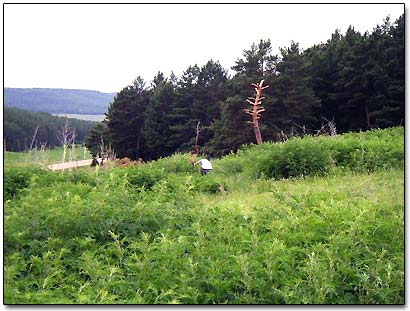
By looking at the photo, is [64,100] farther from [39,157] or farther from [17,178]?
[17,178]

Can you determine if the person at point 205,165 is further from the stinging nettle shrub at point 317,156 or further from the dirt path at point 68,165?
the dirt path at point 68,165

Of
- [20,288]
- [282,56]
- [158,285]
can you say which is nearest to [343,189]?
[282,56]

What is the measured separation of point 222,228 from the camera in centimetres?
319

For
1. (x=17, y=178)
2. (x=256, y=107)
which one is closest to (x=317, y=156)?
(x=256, y=107)

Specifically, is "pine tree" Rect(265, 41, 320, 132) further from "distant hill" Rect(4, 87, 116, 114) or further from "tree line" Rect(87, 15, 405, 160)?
"distant hill" Rect(4, 87, 116, 114)

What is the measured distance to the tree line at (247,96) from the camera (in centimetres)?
338

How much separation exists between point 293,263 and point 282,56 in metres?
1.47

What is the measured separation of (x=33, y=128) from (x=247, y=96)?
1492 mm

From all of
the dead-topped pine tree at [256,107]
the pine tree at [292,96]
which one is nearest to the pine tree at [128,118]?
the dead-topped pine tree at [256,107]

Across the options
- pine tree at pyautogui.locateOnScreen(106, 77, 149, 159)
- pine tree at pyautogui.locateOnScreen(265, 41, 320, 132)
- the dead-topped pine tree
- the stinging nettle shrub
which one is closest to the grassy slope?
pine tree at pyautogui.locateOnScreen(106, 77, 149, 159)

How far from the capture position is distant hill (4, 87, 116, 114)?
10.9ft

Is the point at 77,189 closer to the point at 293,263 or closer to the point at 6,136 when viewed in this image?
the point at 6,136

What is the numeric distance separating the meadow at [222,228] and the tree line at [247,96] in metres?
0.13

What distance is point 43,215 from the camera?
315 cm
